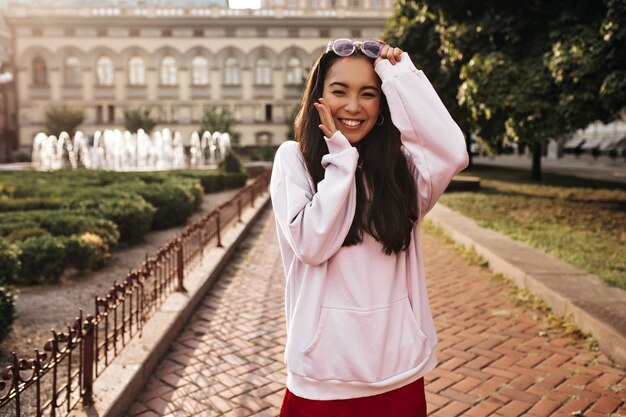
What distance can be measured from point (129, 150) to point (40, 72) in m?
17.1

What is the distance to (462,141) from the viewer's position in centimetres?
165

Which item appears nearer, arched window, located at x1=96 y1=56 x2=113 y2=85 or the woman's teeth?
the woman's teeth

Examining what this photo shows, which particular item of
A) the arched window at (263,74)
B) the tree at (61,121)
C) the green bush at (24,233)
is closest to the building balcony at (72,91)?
the tree at (61,121)

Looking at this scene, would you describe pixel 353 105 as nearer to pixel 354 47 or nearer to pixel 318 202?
pixel 354 47

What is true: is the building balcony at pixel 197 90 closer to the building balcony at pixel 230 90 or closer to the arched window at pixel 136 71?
the building balcony at pixel 230 90

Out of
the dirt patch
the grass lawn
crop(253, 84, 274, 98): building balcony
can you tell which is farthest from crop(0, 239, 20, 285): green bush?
crop(253, 84, 274, 98): building balcony

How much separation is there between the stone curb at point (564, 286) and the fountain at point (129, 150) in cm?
2734

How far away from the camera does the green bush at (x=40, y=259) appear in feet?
19.5

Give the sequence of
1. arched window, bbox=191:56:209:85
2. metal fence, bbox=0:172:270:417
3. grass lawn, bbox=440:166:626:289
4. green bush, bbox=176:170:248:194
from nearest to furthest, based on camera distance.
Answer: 1. metal fence, bbox=0:172:270:417
2. grass lawn, bbox=440:166:626:289
3. green bush, bbox=176:170:248:194
4. arched window, bbox=191:56:209:85

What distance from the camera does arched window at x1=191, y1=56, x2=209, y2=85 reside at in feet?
156

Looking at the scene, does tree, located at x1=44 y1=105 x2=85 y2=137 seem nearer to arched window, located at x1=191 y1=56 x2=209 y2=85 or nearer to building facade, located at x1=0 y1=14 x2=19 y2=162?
building facade, located at x1=0 y1=14 x2=19 y2=162

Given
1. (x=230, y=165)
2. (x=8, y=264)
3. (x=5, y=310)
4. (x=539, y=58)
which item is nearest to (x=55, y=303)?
(x=8, y=264)

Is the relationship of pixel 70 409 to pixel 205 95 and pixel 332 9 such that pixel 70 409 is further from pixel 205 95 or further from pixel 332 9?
pixel 332 9

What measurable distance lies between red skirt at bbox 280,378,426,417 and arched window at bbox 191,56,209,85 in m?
48.3
